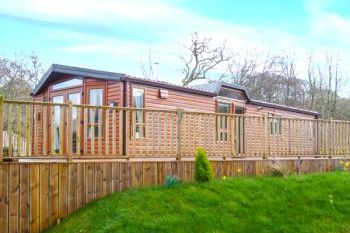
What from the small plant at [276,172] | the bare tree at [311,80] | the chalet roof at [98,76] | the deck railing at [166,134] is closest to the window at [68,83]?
the chalet roof at [98,76]

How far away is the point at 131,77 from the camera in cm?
1122

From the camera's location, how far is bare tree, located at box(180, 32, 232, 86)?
32.0 m

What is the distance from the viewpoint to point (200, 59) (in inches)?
1267

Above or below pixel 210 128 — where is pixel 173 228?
below

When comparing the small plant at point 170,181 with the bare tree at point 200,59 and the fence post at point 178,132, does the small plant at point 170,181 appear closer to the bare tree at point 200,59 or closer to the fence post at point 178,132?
the fence post at point 178,132

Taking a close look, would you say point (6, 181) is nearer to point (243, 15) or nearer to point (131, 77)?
point (131, 77)

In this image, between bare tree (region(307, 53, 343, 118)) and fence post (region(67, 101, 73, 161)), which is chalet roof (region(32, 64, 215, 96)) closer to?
fence post (region(67, 101, 73, 161))

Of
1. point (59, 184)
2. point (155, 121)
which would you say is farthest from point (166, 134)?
point (59, 184)

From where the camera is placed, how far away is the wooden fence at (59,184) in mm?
7195

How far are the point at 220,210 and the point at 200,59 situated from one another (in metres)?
25.1

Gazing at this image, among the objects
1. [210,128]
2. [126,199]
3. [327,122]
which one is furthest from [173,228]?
[327,122]

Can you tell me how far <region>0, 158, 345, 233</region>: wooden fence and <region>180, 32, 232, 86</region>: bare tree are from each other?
2299 cm

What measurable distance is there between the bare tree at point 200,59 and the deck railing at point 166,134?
64.2ft

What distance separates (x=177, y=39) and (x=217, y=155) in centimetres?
2477
